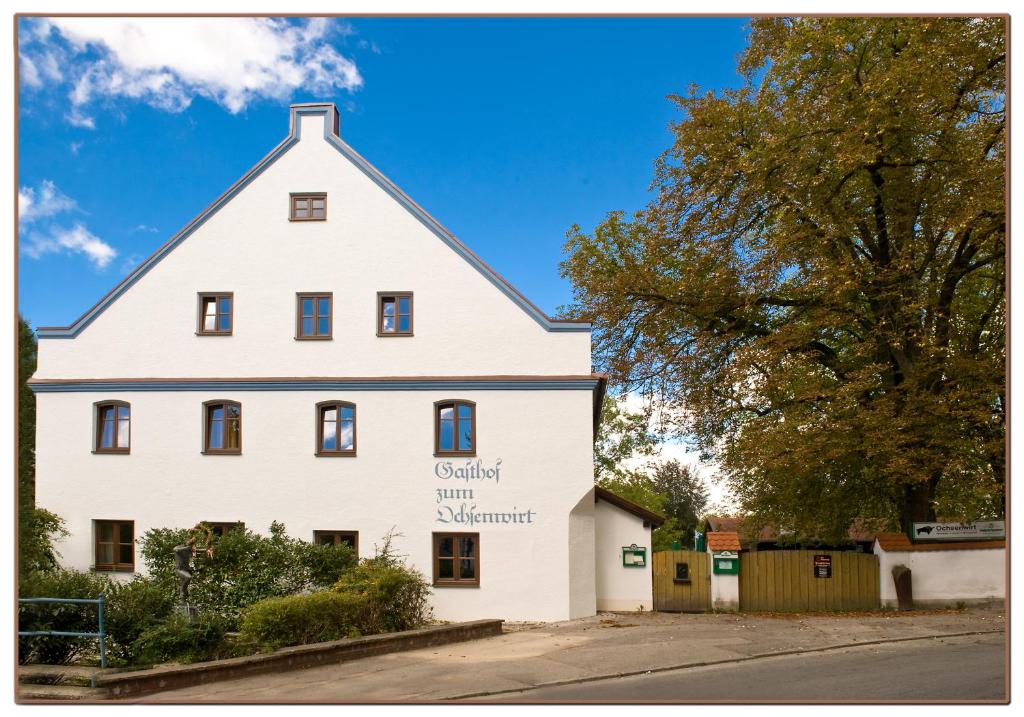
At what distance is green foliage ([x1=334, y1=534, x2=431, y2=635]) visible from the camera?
13008 mm

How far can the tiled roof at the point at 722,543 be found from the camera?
16606mm

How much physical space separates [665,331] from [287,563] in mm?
9792

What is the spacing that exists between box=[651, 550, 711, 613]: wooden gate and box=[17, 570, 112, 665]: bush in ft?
33.7

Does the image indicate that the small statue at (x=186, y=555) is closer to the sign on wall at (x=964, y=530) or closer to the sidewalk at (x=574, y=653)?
the sidewalk at (x=574, y=653)

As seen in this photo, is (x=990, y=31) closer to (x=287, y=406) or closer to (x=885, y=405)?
(x=885, y=405)

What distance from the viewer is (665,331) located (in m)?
18.7

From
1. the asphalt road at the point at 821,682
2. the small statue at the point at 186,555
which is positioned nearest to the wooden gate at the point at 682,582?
the asphalt road at the point at 821,682

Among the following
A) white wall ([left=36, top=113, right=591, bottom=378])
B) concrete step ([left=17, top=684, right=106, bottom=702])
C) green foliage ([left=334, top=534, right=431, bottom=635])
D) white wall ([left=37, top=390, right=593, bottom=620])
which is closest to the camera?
concrete step ([left=17, top=684, right=106, bottom=702])

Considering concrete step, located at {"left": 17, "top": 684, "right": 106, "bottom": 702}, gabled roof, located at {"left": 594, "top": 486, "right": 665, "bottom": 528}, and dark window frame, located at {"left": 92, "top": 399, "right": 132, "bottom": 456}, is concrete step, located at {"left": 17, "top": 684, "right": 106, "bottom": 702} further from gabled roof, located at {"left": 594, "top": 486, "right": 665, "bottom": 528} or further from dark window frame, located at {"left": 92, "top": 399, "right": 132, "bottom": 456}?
gabled roof, located at {"left": 594, "top": 486, "right": 665, "bottom": 528}

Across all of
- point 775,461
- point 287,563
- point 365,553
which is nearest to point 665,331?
point 775,461

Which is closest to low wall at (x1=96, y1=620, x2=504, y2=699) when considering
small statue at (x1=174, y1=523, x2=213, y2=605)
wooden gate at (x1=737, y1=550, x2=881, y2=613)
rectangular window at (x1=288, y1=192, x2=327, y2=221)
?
small statue at (x1=174, y1=523, x2=213, y2=605)

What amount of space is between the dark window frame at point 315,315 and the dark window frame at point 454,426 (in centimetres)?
252

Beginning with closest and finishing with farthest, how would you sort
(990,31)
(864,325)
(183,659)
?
(183,659) → (990,31) → (864,325)

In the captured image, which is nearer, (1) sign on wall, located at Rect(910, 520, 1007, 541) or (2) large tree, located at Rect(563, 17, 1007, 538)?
(2) large tree, located at Rect(563, 17, 1007, 538)
